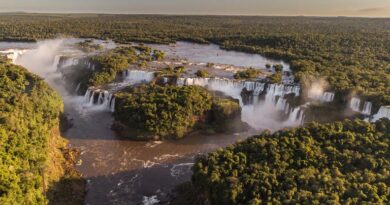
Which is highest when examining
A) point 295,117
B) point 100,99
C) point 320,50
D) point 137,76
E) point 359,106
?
point 320,50

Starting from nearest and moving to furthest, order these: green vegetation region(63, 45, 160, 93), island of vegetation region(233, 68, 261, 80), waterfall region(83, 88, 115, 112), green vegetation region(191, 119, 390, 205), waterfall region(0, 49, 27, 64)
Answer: green vegetation region(191, 119, 390, 205) → waterfall region(83, 88, 115, 112) → island of vegetation region(233, 68, 261, 80) → green vegetation region(63, 45, 160, 93) → waterfall region(0, 49, 27, 64)

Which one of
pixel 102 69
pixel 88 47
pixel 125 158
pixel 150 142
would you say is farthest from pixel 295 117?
pixel 88 47

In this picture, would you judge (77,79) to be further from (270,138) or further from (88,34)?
(88,34)

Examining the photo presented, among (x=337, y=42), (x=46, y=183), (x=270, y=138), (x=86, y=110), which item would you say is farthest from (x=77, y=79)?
(x=337, y=42)

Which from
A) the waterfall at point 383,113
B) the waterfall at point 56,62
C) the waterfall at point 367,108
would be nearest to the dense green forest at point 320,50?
the waterfall at point 367,108

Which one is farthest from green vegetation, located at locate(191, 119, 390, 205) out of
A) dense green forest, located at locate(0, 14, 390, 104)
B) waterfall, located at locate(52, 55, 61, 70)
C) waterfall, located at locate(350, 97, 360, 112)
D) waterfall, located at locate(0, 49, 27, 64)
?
waterfall, located at locate(0, 49, 27, 64)

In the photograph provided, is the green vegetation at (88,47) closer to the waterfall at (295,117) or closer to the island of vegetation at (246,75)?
the island of vegetation at (246,75)

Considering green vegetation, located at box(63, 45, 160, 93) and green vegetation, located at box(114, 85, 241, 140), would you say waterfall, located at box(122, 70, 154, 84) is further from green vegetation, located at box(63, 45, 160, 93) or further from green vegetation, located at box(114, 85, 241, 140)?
green vegetation, located at box(114, 85, 241, 140)

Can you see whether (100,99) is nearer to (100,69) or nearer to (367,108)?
(100,69)
